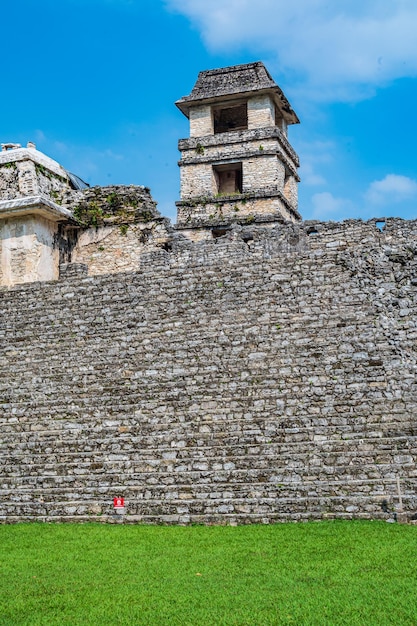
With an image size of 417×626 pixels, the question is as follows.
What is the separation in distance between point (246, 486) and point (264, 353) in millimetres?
2745

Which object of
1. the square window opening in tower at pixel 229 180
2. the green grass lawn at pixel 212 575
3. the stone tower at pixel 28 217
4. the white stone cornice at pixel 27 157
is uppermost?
the square window opening in tower at pixel 229 180

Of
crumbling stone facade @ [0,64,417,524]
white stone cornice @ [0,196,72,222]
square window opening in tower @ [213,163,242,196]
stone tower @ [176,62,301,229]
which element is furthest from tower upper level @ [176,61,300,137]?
crumbling stone facade @ [0,64,417,524]

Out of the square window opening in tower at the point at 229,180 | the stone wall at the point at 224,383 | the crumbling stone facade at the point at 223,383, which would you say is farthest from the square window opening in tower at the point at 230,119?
the stone wall at the point at 224,383

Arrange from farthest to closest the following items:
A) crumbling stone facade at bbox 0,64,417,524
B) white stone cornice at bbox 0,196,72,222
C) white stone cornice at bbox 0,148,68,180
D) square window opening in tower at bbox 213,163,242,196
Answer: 1. square window opening in tower at bbox 213,163,242,196
2. white stone cornice at bbox 0,148,68,180
3. white stone cornice at bbox 0,196,72,222
4. crumbling stone facade at bbox 0,64,417,524

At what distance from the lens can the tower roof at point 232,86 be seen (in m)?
25.9

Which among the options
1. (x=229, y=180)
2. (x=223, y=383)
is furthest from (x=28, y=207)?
(x=229, y=180)

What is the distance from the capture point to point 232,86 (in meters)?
26.4

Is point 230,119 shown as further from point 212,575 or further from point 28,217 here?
point 212,575

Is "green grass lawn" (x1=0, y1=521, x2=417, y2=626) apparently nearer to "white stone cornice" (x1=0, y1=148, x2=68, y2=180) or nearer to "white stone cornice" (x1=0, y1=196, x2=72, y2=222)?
"white stone cornice" (x1=0, y1=196, x2=72, y2=222)

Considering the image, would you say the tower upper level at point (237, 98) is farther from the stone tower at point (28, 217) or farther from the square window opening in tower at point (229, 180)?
the stone tower at point (28, 217)

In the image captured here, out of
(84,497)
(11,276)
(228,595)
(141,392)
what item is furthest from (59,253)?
(228,595)

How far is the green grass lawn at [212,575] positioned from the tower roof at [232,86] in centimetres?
1989

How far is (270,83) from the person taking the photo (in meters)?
25.7

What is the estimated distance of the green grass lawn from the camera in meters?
5.73
